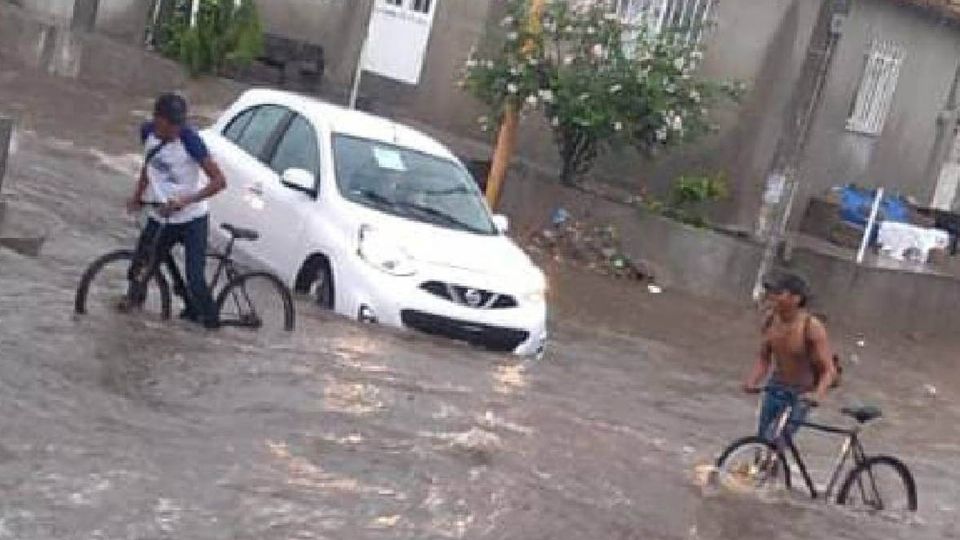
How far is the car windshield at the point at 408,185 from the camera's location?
1451 cm

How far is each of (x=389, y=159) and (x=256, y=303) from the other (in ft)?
8.79

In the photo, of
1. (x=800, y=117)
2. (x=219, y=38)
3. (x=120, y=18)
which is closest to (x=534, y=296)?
(x=800, y=117)

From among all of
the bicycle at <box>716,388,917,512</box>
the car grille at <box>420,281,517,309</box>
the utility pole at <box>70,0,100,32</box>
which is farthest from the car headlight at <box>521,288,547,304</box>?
the utility pole at <box>70,0,100,32</box>

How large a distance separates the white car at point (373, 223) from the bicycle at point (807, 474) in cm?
299

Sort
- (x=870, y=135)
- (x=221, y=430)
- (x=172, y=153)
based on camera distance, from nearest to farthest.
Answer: (x=221, y=430)
(x=172, y=153)
(x=870, y=135)

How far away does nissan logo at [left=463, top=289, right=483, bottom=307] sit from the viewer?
45.5ft

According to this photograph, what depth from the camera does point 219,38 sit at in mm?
26391

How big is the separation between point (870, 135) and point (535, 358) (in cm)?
1271

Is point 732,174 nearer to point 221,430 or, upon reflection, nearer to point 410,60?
point 410,60

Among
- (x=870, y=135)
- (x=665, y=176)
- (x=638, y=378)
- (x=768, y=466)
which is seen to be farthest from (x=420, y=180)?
(x=870, y=135)

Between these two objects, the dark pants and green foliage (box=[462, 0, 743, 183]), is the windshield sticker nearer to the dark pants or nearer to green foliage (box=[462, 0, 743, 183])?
the dark pants

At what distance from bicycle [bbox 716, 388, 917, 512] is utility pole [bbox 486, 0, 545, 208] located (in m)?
10.8

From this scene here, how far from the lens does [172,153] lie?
12.1 metres

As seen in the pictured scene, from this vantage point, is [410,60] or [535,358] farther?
[410,60]
